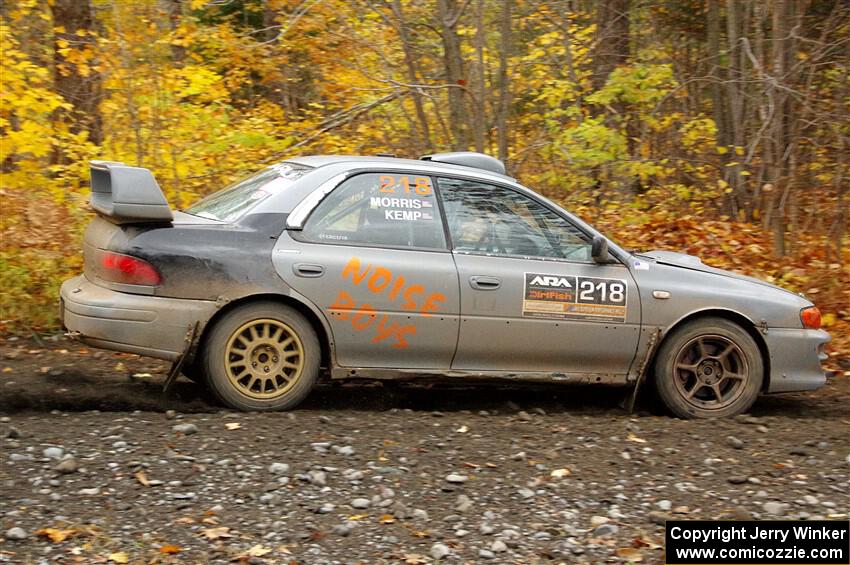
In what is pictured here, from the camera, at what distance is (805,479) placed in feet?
17.5

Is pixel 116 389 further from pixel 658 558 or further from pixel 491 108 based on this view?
pixel 491 108

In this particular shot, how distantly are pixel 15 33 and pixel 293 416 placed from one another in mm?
8169

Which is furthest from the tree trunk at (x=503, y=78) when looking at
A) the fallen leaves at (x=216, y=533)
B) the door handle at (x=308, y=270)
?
the fallen leaves at (x=216, y=533)

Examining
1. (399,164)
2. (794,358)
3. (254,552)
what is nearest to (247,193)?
(399,164)

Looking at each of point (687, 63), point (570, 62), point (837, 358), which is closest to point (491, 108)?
point (570, 62)

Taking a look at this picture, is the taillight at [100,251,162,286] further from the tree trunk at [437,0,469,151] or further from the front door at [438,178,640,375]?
the tree trunk at [437,0,469,151]

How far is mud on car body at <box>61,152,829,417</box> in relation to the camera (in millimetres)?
5973

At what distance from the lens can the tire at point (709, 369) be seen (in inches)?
266

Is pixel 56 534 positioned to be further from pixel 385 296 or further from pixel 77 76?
pixel 77 76

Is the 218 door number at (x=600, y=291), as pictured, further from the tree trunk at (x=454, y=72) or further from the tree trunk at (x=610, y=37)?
the tree trunk at (x=610, y=37)

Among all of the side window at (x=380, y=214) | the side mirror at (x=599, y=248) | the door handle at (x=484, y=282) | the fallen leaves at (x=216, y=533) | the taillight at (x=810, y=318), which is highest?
the side window at (x=380, y=214)

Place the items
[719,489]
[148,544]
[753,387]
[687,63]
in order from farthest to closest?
[687,63] → [753,387] → [719,489] → [148,544]

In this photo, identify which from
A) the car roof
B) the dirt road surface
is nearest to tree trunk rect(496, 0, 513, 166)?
the car roof

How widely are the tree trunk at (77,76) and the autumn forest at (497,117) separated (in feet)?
0.12
